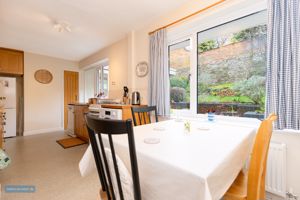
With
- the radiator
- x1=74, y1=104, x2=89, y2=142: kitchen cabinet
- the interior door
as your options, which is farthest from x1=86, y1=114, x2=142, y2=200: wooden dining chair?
the interior door

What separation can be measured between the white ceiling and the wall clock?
75cm

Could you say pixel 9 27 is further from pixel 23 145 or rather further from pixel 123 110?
pixel 123 110

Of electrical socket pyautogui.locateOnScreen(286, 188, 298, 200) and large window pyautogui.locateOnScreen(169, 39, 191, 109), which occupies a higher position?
large window pyautogui.locateOnScreen(169, 39, 191, 109)

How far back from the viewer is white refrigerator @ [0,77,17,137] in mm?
3740

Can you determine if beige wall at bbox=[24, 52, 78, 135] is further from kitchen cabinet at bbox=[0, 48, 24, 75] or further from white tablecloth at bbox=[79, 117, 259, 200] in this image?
white tablecloth at bbox=[79, 117, 259, 200]

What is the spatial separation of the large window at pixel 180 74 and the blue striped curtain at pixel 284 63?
1.05m

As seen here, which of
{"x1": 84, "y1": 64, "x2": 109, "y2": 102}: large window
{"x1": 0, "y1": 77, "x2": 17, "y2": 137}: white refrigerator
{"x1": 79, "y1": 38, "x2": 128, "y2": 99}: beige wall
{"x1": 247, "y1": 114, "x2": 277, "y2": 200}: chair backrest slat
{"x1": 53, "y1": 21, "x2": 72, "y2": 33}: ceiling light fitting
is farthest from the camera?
{"x1": 84, "y1": 64, "x2": 109, "y2": 102}: large window

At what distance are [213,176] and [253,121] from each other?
4.45ft

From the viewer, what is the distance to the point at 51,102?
4738mm

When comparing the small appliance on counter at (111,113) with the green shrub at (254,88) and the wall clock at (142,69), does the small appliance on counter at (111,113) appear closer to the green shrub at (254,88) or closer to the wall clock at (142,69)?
the wall clock at (142,69)

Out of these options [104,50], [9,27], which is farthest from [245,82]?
[9,27]

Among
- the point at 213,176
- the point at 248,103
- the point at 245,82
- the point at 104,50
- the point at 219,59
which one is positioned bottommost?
the point at 213,176

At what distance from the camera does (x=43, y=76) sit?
4.55 metres

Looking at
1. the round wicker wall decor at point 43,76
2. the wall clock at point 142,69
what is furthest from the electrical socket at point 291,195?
the round wicker wall decor at point 43,76
